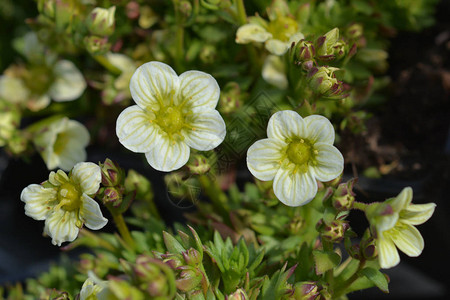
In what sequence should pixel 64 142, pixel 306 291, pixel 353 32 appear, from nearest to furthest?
pixel 306 291 → pixel 353 32 → pixel 64 142

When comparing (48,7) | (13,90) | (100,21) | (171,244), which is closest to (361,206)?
(171,244)

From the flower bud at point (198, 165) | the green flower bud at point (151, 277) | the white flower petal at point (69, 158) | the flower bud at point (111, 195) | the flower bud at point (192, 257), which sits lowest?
the white flower petal at point (69, 158)

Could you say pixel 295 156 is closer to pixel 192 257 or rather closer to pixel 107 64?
pixel 192 257

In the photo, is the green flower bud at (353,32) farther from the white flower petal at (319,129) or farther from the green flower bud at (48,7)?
the green flower bud at (48,7)

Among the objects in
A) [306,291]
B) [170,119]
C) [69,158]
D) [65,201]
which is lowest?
[69,158]

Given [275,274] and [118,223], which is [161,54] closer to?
[118,223]

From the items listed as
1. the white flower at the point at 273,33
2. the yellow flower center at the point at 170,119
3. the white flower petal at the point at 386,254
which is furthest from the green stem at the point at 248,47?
the white flower petal at the point at 386,254

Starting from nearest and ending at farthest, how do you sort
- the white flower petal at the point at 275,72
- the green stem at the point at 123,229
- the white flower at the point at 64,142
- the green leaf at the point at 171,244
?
the green leaf at the point at 171,244
the green stem at the point at 123,229
the white flower petal at the point at 275,72
the white flower at the point at 64,142

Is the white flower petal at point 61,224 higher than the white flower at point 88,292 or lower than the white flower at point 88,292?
higher
